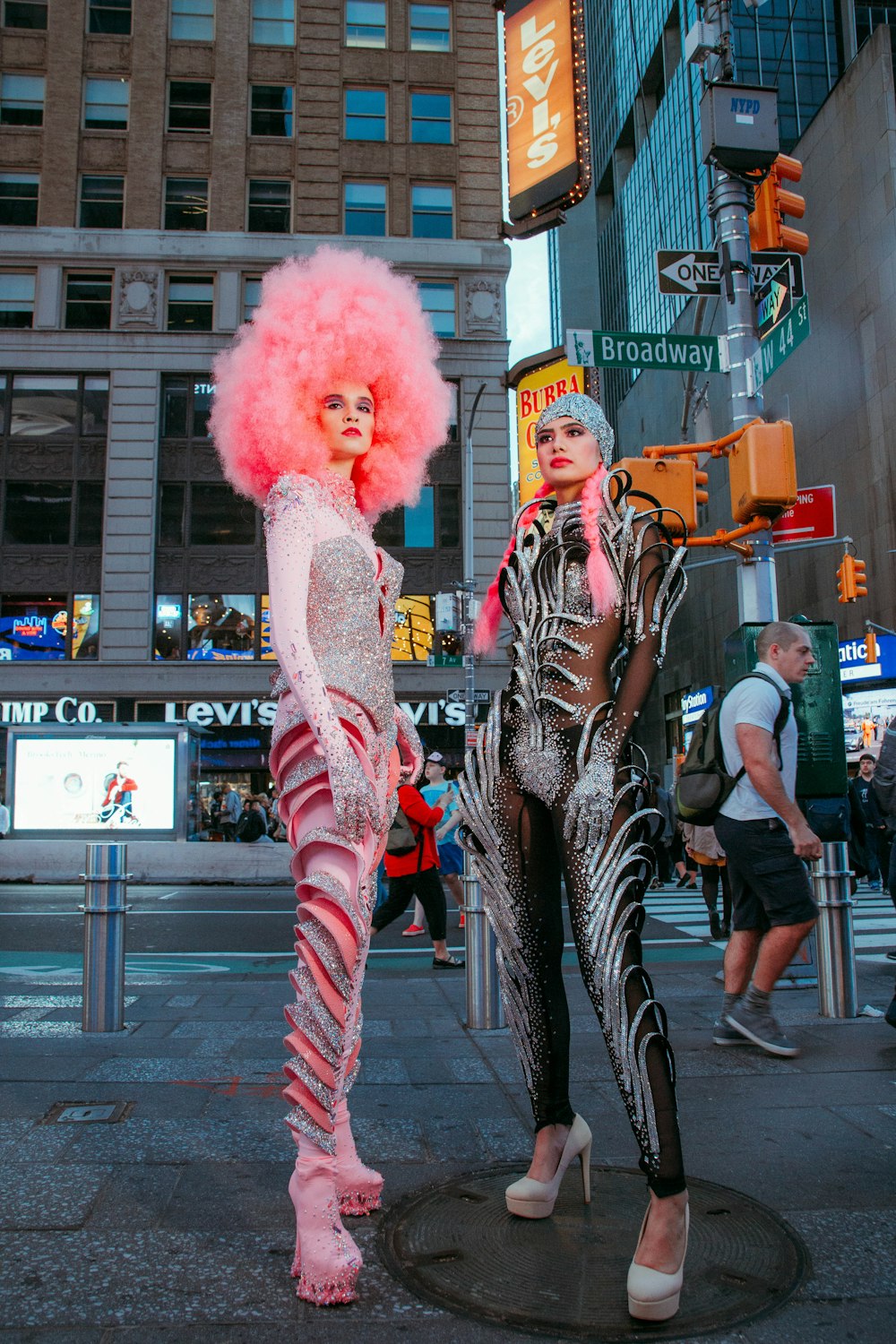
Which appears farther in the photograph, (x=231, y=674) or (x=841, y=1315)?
(x=231, y=674)

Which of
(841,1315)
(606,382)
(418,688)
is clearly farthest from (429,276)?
(606,382)

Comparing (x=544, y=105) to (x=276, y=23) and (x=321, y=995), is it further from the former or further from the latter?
(x=321, y=995)

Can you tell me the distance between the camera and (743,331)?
782cm

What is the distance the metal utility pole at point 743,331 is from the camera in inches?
293

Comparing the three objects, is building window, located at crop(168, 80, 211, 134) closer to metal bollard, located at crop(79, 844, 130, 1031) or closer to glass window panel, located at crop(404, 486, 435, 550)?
glass window panel, located at crop(404, 486, 435, 550)

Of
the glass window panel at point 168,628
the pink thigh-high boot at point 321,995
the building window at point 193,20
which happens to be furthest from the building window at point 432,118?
the pink thigh-high boot at point 321,995

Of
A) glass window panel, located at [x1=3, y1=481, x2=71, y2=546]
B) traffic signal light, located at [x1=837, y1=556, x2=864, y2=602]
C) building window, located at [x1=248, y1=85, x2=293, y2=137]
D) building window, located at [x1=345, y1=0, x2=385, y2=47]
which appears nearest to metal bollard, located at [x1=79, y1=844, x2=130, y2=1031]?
traffic signal light, located at [x1=837, y1=556, x2=864, y2=602]

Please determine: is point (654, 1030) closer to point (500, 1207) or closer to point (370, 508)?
point (500, 1207)

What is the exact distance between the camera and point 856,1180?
2.74 metres

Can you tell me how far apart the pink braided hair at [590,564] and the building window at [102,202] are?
95.1 feet

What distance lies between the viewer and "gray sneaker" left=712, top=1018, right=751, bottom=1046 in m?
4.46

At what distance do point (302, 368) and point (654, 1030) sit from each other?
1932mm

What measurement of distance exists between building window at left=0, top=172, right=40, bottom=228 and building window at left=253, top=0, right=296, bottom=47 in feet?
25.5

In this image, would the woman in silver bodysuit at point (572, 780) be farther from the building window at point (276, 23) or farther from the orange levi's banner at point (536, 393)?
the building window at point (276, 23)
